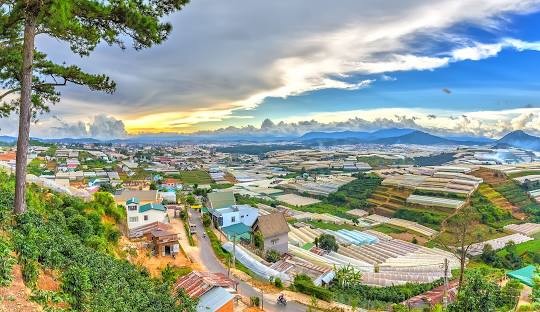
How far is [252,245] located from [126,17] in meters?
26.4

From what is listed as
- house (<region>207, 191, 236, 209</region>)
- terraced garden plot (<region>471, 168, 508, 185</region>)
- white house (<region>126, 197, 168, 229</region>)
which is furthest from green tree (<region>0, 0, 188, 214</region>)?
terraced garden plot (<region>471, 168, 508, 185</region>)

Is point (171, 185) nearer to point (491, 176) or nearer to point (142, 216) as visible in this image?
point (142, 216)

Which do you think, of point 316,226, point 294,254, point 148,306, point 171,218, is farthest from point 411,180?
point 148,306

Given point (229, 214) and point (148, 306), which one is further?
point (229, 214)

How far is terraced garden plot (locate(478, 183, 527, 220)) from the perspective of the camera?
2421 inches

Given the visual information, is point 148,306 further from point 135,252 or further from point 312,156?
point 312,156

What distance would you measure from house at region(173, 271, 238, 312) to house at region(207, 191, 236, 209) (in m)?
23.7

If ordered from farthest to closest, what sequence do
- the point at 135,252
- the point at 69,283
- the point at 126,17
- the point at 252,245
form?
the point at 252,245
the point at 135,252
the point at 126,17
the point at 69,283

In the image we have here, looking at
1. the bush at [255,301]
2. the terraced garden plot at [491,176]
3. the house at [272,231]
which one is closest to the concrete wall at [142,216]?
the house at [272,231]

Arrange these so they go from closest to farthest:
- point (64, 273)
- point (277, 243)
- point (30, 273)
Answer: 1. point (30, 273)
2. point (64, 273)
3. point (277, 243)

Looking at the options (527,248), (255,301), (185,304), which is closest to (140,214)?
(255,301)

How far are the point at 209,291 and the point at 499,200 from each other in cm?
6101

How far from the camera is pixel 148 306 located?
10938 millimetres

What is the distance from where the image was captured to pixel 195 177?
9750 cm
